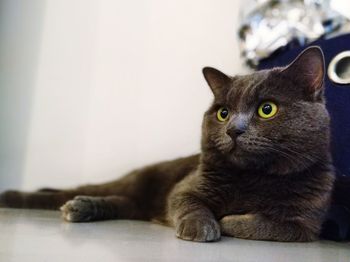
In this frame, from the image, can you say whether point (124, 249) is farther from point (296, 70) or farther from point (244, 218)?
point (296, 70)

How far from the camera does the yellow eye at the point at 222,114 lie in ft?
3.84

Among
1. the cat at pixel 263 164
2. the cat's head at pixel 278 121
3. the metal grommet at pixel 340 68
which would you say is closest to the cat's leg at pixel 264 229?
the cat at pixel 263 164

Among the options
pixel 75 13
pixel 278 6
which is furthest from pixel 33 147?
pixel 278 6

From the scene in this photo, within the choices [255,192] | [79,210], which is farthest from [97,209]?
[255,192]

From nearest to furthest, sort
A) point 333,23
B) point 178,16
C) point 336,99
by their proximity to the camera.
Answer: point 336,99 < point 333,23 < point 178,16

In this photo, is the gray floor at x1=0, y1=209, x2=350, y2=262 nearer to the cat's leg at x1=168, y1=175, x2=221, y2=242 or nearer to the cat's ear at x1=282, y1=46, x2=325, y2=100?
the cat's leg at x1=168, y1=175, x2=221, y2=242

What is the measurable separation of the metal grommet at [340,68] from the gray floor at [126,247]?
0.51 meters

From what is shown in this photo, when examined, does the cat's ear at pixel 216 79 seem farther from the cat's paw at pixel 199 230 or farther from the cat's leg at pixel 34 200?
the cat's leg at pixel 34 200

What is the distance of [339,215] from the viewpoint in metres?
1.25

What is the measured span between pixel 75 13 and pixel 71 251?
4.50 ft

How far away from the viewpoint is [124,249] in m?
0.85

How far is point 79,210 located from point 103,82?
2.63ft

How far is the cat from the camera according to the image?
3.42 feet

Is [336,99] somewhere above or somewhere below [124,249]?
above
